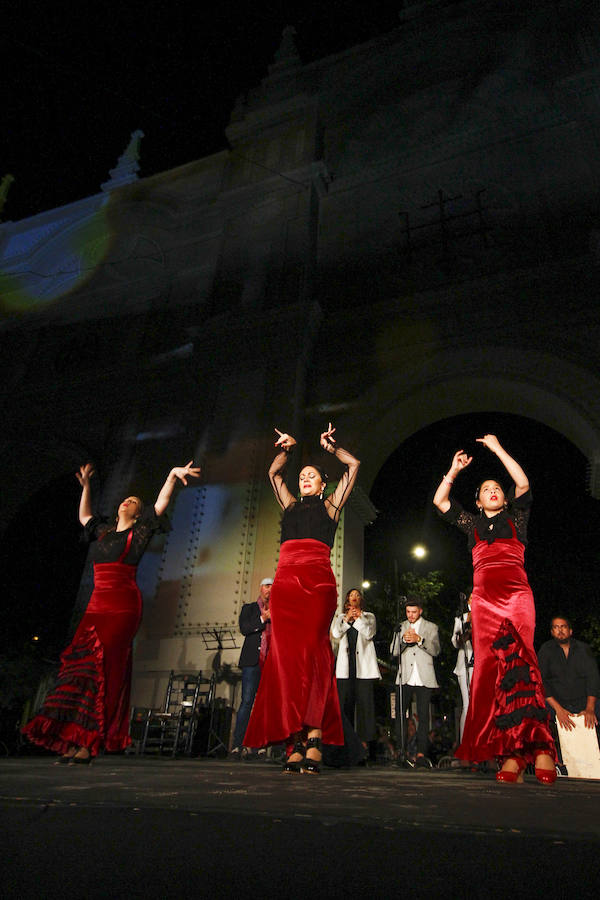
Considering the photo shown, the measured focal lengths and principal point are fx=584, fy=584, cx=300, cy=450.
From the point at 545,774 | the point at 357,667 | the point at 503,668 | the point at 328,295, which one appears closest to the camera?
the point at 545,774

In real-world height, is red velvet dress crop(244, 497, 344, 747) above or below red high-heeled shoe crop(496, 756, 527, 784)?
above

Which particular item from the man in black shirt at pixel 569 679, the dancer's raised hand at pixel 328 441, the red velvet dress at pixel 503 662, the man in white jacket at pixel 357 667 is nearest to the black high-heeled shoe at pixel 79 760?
the red velvet dress at pixel 503 662

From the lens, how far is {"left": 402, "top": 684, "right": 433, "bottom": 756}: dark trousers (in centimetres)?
650

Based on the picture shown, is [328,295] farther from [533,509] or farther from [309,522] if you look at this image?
[533,509]

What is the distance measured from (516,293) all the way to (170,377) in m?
6.25

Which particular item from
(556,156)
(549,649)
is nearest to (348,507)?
(549,649)

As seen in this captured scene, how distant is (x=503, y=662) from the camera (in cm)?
370

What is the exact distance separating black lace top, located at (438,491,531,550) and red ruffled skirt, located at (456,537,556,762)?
63mm

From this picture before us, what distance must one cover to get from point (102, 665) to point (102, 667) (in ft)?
0.05

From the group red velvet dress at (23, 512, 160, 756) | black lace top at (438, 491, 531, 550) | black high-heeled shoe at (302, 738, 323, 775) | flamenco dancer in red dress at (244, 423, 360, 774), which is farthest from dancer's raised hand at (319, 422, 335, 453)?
black high-heeled shoe at (302, 738, 323, 775)

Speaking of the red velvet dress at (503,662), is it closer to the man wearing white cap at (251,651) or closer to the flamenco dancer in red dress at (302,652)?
the flamenco dancer in red dress at (302,652)

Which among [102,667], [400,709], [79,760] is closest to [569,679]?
[400,709]

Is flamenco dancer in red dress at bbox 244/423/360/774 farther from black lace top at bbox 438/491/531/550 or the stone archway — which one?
Answer: the stone archway

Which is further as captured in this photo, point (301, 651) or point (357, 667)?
point (357, 667)
